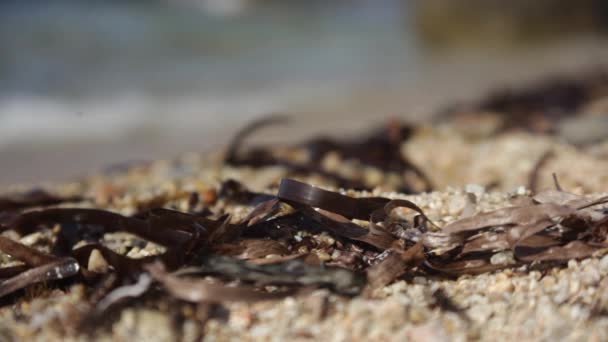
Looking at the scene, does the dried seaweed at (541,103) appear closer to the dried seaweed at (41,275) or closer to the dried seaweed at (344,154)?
the dried seaweed at (344,154)

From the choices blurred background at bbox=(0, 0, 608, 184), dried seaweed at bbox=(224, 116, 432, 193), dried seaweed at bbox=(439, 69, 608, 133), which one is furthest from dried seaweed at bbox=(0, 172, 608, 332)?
blurred background at bbox=(0, 0, 608, 184)

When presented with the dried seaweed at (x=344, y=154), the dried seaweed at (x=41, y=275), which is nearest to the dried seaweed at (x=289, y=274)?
the dried seaweed at (x=41, y=275)

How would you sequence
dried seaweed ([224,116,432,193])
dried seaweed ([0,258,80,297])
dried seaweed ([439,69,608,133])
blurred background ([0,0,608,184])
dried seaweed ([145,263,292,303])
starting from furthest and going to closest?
blurred background ([0,0,608,184]) < dried seaweed ([439,69,608,133]) < dried seaweed ([224,116,432,193]) < dried seaweed ([0,258,80,297]) < dried seaweed ([145,263,292,303])

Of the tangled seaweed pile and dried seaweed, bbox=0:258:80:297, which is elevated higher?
the tangled seaweed pile

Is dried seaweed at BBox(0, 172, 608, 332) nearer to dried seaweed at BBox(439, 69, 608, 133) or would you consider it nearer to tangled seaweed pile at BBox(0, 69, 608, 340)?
tangled seaweed pile at BBox(0, 69, 608, 340)

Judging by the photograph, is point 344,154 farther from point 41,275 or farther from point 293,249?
point 41,275

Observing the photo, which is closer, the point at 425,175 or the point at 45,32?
the point at 425,175

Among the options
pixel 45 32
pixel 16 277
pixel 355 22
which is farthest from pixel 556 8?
pixel 16 277

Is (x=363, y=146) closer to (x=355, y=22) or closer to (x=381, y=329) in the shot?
(x=381, y=329)
